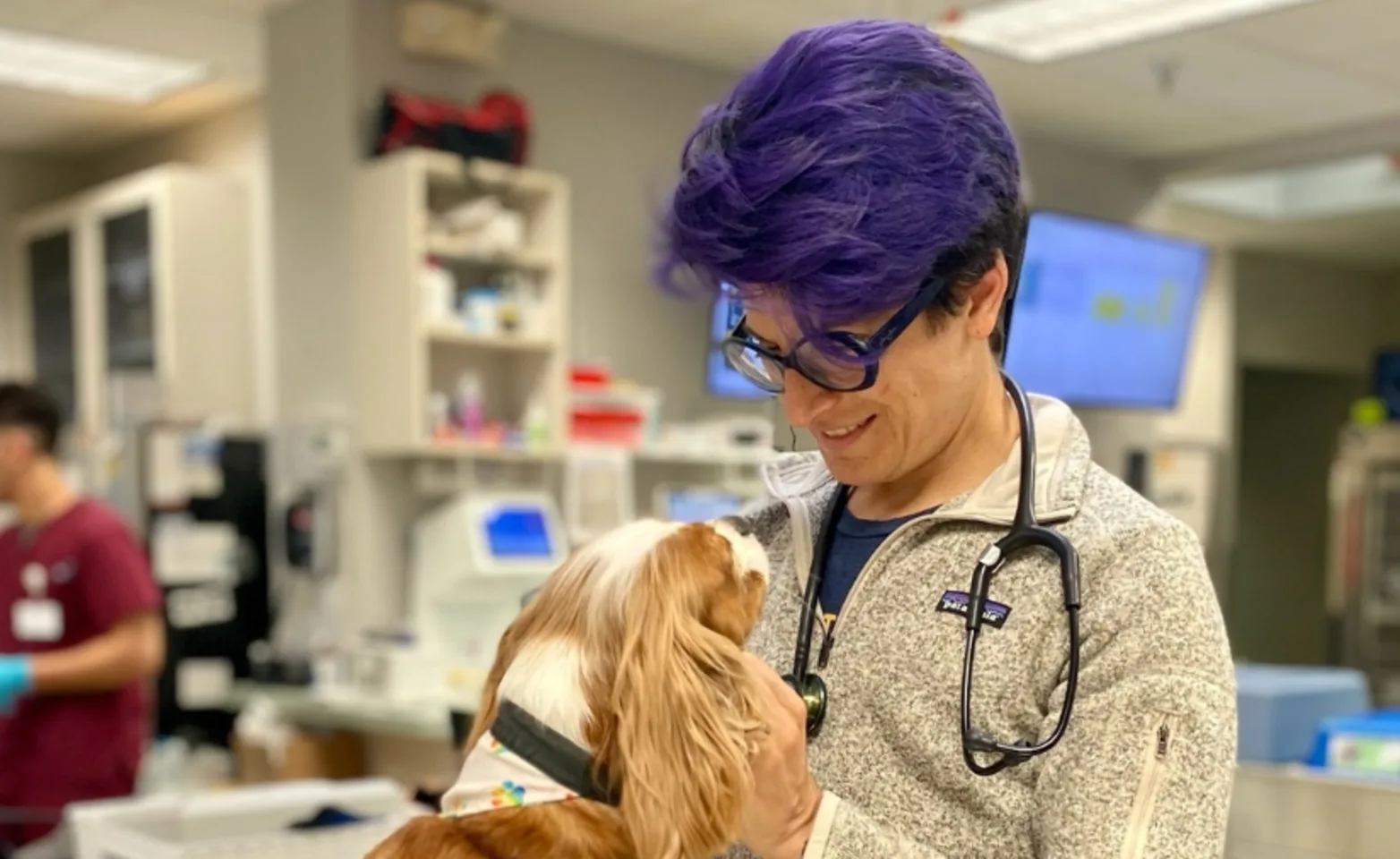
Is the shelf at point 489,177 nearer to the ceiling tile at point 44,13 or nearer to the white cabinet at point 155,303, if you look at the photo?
the ceiling tile at point 44,13

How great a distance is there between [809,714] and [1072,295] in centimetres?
373

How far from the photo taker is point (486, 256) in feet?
14.7

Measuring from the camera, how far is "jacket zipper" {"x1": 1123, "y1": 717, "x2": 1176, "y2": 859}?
101cm

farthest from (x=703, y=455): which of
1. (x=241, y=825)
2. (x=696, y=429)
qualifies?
(x=241, y=825)

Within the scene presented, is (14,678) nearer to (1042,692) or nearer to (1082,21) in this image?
(1042,692)

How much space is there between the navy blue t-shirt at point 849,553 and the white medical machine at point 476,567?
3.06 m

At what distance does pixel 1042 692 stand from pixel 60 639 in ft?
10.1

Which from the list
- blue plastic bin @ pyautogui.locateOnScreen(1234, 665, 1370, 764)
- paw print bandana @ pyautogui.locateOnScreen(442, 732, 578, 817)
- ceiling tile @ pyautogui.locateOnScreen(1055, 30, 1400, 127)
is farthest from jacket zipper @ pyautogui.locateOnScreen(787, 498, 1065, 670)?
ceiling tile @ pyautogui.locateOnScreen(1055, 30, 1400, 127)

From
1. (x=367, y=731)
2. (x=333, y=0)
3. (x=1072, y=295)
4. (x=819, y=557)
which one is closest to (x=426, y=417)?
(x=367, y=731)

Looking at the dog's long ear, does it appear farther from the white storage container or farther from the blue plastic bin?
the blue plastic bin

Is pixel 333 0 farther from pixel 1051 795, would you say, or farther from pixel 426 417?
pixel 1051 795

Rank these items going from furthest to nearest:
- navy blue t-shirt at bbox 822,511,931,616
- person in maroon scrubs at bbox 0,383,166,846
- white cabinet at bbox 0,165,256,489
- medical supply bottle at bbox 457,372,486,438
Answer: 1. white cabinet at bbox 0,165,256,489
2. medical supply bottle at bbox 457,372,486,438
3. person in maroon scrubs at bbox 0,383,166,846
4. navy blue t-shirt at bbox 822,511,931,616

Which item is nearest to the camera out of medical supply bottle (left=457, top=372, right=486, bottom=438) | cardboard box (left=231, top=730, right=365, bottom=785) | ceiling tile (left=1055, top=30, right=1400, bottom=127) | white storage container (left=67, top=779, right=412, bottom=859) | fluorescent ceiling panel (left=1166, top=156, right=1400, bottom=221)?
white storage container (left=67, top=779, right=412, bottom=859)

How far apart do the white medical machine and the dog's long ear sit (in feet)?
10.1
